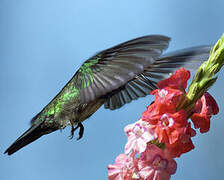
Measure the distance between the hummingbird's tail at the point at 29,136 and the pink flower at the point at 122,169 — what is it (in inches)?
30.0

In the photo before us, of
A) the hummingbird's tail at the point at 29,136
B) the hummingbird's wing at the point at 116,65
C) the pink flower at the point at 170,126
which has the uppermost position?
the hummingbird's wing at the point at 116,65

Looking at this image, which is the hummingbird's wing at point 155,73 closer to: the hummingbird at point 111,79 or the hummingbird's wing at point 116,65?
the hummingbird at point 111,79

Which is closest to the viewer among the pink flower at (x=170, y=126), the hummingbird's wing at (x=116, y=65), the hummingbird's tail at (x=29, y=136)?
the pink flower at (x=170, y=126)

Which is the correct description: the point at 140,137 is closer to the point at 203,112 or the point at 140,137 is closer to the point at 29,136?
the point at 203,112

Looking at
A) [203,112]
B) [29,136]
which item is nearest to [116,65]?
[203,112]

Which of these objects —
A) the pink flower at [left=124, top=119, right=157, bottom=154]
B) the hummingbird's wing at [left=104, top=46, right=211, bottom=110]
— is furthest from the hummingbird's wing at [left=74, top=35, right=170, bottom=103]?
the pink flower at [left=124, top=119, right=157, bottom=154]

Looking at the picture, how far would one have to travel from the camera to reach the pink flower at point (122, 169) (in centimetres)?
78

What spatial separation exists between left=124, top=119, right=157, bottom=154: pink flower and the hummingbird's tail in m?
0.81

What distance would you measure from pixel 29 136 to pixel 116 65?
0.58m

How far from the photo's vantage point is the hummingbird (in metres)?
1.07

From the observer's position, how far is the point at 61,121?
4.87ft

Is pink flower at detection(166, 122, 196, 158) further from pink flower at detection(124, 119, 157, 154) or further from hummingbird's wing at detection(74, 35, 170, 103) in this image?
hummingbird's wing at detection(74, 35, 170, 103)

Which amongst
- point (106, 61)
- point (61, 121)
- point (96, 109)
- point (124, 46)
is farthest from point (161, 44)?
point (61, 121)

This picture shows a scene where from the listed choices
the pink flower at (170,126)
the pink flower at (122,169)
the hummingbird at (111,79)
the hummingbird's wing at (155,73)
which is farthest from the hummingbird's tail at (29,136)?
the pink flower at (170,126)
